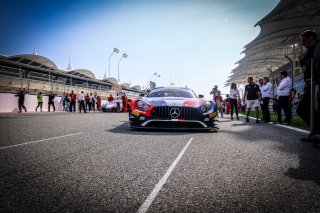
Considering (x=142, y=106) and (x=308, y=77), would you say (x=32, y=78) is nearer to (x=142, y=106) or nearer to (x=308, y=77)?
(x=142, y=106)

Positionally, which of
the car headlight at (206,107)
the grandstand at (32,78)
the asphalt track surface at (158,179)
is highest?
the grandstand at (32,78)

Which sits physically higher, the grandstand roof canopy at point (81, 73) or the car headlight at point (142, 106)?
the grandstand roof canopy at point (81, 73)

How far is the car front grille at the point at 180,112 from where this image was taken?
5895mm

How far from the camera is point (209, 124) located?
602cm

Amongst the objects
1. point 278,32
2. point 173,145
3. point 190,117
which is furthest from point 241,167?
point 278,32

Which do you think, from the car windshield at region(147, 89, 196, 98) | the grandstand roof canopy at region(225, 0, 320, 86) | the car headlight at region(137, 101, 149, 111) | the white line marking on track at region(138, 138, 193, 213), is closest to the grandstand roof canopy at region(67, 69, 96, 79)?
the grandstand roof canopy at region(225, 0, 320, 86)

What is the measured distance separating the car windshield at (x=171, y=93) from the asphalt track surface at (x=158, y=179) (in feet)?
12.4

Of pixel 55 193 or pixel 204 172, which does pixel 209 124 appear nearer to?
pixel 204 172

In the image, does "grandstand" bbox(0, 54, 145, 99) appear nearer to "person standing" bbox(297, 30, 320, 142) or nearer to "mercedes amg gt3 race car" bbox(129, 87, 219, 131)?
"mercedes amg gt3 race car" bbox(129, 87, 219, 131)

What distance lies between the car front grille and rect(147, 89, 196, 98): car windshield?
1670mm

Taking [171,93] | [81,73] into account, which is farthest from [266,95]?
[81,73]

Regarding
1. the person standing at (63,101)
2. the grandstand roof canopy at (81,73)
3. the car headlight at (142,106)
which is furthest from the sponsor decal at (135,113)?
the grandstand roof canopy at (81,73)

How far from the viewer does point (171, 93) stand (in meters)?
7.74

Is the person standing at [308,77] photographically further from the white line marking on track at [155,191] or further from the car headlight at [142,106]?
the car headlight at [142,106]
